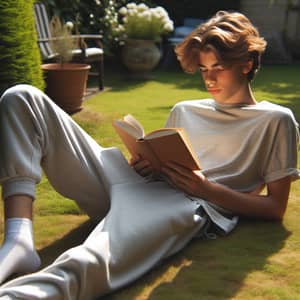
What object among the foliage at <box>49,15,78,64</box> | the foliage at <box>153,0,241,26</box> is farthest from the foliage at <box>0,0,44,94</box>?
the foliage at <box>153,0,241,26</box>

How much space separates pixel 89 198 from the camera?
1958 mm

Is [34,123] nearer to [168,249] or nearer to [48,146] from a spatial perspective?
[48,146]

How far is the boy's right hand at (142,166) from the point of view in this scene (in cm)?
198

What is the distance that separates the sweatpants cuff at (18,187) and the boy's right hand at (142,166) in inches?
18.1

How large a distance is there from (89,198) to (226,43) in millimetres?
778

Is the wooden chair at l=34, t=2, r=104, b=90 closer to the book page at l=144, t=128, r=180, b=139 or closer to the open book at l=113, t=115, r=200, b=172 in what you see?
the open book at l=113, t=115, r=200, b=172

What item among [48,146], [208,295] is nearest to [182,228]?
[208,295]

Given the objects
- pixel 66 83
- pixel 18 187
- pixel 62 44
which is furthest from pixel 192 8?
pixel 18 187

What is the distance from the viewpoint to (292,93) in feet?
20.8

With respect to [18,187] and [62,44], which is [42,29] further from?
[18,187]

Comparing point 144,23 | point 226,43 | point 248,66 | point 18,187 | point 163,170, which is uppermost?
point 226,43

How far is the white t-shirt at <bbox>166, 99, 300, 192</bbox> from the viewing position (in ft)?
6.54

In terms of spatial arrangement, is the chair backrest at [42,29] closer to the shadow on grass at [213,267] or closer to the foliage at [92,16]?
the foliage at [92,16]

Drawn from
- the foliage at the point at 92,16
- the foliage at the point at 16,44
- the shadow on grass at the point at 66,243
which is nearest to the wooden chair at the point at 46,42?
the foliage at the point at 92,16
